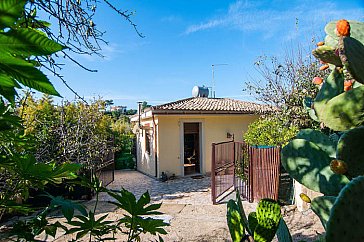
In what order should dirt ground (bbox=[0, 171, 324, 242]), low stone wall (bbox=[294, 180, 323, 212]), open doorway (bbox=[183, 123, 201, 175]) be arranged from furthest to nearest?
1. open doorway (bbox=[183, 123, 201, 175])
2. low stone wall (bbox=[294, 180, 323, 212])
3. dirt ground (bbox=[0, 171, 324, 242])

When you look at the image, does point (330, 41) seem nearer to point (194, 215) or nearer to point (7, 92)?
point (7, 92)

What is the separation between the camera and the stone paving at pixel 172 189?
27.0 ft

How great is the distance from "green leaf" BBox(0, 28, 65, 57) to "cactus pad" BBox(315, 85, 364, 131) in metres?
1.12

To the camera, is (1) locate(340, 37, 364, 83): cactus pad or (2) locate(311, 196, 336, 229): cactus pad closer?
(1) locate(340, 37, 364, 83): cactus pad

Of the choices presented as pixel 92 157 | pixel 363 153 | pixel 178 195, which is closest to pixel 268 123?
pixel 178 195

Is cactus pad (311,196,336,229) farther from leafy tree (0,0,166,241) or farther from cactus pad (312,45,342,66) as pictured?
leafy tree (0,0,166,241)

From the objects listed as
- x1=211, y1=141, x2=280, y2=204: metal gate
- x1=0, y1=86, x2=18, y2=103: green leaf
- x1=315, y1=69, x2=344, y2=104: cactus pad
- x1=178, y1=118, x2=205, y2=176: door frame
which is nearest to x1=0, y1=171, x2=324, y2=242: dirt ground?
x1=211, y1=141, x2=280, y2=204: metal gate

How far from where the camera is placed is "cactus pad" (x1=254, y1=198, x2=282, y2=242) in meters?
1.17

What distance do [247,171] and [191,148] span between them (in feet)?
18.8

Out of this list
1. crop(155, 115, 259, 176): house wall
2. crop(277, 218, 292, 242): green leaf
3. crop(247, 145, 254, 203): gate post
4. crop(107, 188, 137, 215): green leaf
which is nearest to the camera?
crop(277, 218, 292, 242): green leaf

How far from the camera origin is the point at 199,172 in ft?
40.7

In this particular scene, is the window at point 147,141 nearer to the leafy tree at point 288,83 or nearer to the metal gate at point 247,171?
the metal gate at point 247,171

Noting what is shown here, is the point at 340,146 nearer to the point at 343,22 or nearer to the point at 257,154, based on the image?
the point at 343,22

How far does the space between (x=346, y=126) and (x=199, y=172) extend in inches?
459
